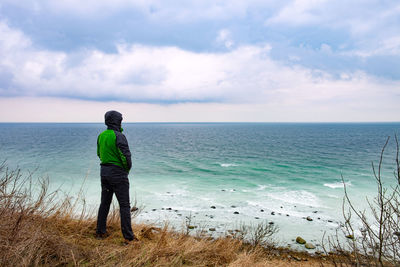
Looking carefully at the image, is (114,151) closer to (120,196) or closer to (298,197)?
(120,196)

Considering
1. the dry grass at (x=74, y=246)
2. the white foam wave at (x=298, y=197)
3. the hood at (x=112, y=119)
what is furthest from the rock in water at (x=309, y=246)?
the hood at (x=112, y=119)

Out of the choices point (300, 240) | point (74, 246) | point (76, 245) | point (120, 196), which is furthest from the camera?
point (300, 240)

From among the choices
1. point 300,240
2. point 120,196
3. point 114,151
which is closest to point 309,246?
point 300,240

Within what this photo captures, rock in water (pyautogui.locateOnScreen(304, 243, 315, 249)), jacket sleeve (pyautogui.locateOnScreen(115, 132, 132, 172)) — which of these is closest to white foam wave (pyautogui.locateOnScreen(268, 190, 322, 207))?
rock in water (pyautogui.locateOnScreen(304, 243, 315, 249))

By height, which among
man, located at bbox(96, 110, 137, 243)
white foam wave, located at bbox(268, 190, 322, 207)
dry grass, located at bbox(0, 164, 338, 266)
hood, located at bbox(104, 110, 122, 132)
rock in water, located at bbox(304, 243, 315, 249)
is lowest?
white foam wave, located at bbox(268, 190, 322, 207)

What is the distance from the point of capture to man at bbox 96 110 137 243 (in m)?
4.51

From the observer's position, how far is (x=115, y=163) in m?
4.53

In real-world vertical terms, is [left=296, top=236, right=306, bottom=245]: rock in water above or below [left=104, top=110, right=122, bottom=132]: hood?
below

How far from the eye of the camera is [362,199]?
15.6 m

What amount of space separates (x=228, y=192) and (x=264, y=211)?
4166mm

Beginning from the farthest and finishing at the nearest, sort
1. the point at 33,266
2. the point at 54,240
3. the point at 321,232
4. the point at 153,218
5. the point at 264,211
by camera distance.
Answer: the point at 264,211 → the point at 153,218 → the point at 321,232 → the point at 54,240 → the point at 33,266

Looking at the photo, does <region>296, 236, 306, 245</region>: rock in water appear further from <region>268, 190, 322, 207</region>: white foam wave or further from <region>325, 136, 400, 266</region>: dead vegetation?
<region>268, 190, 322, 207</region>: white foam wave

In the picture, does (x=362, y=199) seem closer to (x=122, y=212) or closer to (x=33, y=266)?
(x=122, y=212)

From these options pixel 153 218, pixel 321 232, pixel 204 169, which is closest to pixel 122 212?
pixel 153 218
